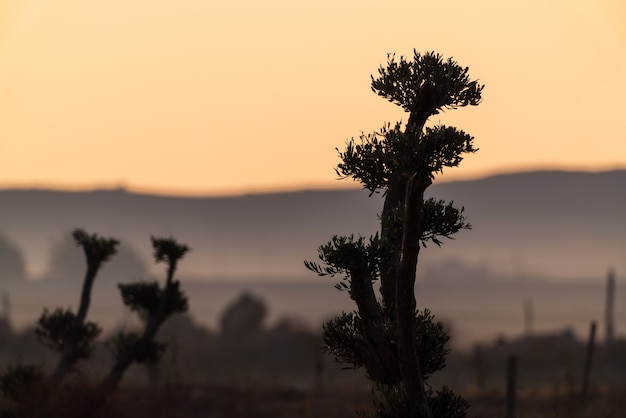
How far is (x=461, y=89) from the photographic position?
21.5 m

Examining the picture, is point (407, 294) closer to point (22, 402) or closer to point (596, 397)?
point (22, 402)

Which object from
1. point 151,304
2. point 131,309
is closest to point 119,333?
point 131,309

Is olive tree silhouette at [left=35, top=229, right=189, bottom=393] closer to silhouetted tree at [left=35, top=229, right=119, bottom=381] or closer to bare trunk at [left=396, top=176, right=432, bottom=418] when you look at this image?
silhouetted tree at [left=35, top=229, right=119, bottom=381]

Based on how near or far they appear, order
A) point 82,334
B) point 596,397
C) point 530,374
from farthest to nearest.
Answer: point 530,374, point 596,397, point 82,334

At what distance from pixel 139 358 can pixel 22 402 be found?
3279 mm

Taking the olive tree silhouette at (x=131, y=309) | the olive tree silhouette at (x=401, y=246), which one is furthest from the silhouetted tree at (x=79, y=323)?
the olive tree silhouette at (x=401, y=246)

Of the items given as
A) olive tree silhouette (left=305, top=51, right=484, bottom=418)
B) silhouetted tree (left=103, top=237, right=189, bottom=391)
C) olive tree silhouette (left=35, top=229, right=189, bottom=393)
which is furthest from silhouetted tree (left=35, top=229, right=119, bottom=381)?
olive tree silhouette (left=305, top=51, right=484, bottom=418)

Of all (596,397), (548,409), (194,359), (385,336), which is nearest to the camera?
(385,336)

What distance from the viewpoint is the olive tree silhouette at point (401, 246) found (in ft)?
64.5

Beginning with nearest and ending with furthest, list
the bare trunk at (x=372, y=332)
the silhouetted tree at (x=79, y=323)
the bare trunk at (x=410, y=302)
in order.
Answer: the bare trunk at (x=410, y=302)
the bare trunk at (x=372, y=332)
the silhouetted tree at (x=79, y=323)

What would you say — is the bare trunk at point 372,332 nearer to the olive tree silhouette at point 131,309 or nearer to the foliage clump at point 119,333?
the olive tree silhouette at point 131,309

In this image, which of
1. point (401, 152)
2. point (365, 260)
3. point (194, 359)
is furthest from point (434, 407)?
point (194, 359)

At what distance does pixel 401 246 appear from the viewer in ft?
68.2

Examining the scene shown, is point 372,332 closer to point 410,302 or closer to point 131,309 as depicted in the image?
point 410,302
